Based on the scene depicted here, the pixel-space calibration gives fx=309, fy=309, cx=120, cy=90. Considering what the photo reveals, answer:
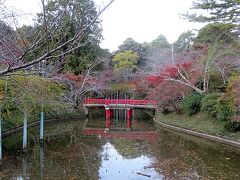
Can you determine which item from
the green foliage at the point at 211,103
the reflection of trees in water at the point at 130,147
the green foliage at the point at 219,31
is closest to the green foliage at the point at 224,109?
the green foliage at the point at 211,103

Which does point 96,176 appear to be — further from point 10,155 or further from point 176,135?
point 176,135

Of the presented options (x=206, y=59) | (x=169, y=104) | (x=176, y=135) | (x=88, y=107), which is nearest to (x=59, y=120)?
(x=88, y=107)

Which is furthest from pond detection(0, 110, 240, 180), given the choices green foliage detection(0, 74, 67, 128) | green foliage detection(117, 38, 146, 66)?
green foliage detection(117, 38, 146, 66)

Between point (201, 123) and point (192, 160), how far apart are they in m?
8.78

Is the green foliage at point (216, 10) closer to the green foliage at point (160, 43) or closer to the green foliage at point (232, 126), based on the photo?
the green foliage at point (232, 126)

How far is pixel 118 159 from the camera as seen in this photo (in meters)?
13.0

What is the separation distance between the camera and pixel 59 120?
29438 mm

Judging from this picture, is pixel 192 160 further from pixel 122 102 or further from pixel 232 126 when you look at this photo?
pixel 122 102

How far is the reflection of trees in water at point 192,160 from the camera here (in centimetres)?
1054

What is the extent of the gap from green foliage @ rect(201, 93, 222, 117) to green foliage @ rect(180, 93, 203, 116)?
1.57 metres

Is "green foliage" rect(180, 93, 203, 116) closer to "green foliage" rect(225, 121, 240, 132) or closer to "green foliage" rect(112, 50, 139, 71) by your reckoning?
"green foliage" rect(225, 121, 240, 132)

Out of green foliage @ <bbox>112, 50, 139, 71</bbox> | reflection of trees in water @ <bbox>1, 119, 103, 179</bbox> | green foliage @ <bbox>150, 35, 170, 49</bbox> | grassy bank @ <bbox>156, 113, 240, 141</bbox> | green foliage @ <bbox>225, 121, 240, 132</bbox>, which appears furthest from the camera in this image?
green foliage @ <bbox>150, 35, 170, 49</bbox>

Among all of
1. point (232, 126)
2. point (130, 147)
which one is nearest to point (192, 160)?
point (130, 147)

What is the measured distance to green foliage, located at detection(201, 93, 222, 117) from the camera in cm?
1956
